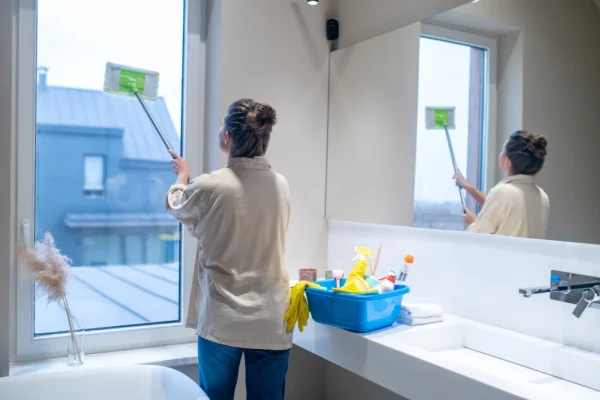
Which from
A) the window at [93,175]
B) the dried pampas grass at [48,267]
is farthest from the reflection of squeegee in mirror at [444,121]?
the dried pampas grass at [48,267]

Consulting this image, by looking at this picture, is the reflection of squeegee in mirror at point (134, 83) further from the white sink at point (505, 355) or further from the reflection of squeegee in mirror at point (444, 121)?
the white sink at point (505, 355)

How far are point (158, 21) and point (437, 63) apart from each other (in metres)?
1.21

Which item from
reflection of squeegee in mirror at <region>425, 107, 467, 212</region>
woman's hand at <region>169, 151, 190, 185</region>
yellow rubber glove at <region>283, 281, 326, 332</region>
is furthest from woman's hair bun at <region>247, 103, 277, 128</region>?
reflection of squeegee in mirror at <region>425, 107, 467, 212</region>

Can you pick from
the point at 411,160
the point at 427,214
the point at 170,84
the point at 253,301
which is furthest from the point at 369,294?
the point at 170,84

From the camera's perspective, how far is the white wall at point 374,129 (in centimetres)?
234

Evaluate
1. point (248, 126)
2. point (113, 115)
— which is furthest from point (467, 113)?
point (113, 115)

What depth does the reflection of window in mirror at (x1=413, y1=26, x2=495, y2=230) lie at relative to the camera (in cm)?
201

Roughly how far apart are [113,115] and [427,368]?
161cm

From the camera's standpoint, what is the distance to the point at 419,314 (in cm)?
199

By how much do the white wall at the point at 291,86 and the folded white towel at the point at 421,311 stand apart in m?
0.77

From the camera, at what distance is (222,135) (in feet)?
6.33

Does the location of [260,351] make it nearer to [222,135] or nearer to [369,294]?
[369,294]

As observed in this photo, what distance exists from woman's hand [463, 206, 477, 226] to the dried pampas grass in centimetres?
149

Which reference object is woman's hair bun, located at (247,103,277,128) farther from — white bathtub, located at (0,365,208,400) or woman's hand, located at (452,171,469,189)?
white bathtub, located at (0,365,208,400)
